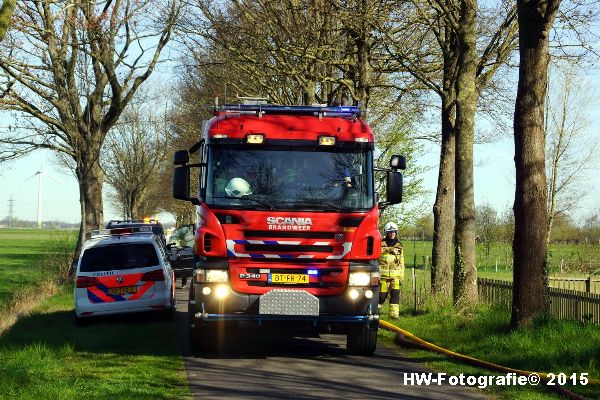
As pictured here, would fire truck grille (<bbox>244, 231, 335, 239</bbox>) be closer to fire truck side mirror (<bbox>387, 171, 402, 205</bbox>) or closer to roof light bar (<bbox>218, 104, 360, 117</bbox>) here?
fire truck side mirror (<bbox>387, 171, 402, 205</bbox>)

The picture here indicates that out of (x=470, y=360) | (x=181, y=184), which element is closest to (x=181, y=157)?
(x=181, y=184)

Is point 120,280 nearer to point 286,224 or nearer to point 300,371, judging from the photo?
point 286,224

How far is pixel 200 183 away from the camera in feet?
42.3

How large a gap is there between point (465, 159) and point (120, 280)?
279 inches

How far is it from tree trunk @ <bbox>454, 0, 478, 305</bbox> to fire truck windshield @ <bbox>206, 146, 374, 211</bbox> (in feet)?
15.8

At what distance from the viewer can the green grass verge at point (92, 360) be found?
31.3 ft

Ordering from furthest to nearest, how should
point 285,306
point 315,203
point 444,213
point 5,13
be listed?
point 444,213 < point 315,203 < point 285,306 < point 5,13

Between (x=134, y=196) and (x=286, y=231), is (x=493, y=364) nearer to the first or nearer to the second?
(x=286, y=231)

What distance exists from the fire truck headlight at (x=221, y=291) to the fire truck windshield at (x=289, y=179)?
3.61 feet

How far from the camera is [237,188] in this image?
1242 cm

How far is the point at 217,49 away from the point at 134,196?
120 ft

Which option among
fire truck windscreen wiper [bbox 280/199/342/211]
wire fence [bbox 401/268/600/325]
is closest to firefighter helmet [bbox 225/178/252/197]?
fire truck windscreen wiper [bbox 280/199/342/211]

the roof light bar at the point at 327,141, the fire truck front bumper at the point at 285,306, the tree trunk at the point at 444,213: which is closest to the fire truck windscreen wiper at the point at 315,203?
the roof light bar at the point at 327,141

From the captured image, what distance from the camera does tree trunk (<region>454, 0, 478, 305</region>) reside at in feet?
55.8
